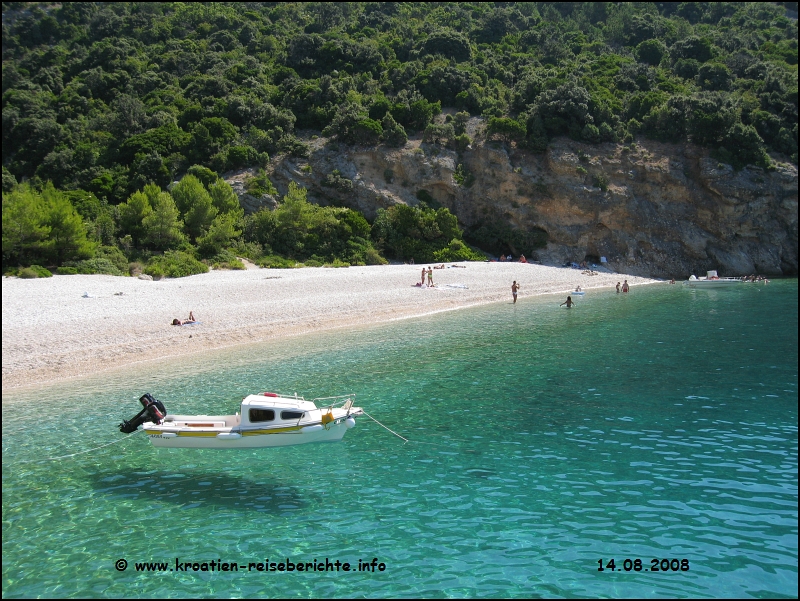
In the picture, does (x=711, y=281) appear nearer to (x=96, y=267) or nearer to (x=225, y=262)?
(x=225, y=262)

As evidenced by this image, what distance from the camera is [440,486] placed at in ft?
35.2

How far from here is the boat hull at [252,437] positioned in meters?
11.7

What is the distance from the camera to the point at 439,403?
15922 millimetres

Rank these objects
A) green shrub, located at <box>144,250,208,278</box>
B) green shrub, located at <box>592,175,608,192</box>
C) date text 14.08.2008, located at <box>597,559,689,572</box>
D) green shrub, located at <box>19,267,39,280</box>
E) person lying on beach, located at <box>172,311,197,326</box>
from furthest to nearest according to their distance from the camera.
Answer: green shrub, located at <box>592,175,608,192</box>, green shrub, located at <box>144,250,208,278</box>, green shrub, located at <box>19,267,39,280</box>, person lying on beach, located at <box>172,311,197,326</box>, date text 14.08.2008, located at <box>597,559,689,572</box>

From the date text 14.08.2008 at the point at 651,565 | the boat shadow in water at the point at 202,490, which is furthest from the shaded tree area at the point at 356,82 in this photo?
the date text 14.08.2008 at the point at 651,565

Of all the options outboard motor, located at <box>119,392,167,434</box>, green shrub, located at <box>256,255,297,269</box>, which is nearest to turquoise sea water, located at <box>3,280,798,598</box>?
outboard motor, located at <box>119,392,167,434</box>

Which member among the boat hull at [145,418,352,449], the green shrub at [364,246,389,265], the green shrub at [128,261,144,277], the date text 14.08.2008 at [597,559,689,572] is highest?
the green shrub at [364,246,389,265]

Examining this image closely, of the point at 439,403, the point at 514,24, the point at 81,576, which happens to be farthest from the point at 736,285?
the point at 514,24

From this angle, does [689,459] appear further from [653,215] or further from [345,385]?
[653,215]

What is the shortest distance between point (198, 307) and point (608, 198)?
4213 centimetres

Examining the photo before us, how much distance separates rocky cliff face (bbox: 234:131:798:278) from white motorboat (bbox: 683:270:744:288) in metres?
3.17

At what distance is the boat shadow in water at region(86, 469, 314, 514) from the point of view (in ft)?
33.9

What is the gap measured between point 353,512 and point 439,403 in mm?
6416

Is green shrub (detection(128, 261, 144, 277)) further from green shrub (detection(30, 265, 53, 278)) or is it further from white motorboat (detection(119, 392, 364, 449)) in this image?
white motorboat (detection(119, 392, 364, 449))
